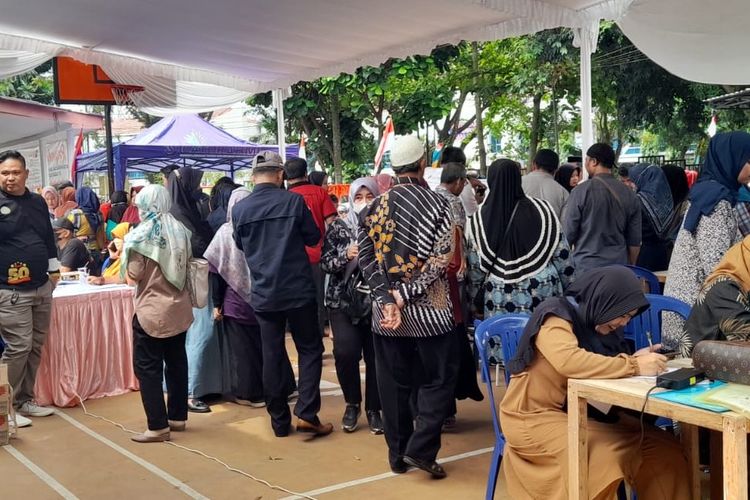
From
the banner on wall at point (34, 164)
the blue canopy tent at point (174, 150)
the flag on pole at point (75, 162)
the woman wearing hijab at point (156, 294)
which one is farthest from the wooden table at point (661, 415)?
the banner on wall at point (34, 164)

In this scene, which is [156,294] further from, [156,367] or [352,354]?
[352,354]

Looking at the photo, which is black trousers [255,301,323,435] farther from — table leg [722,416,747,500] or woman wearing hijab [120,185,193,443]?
table leg [722,416,747,500]

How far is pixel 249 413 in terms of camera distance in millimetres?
5309

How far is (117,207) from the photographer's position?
855 cm

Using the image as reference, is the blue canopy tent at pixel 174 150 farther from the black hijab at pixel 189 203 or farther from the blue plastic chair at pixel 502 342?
the blue plastic chair at pixel 502 342

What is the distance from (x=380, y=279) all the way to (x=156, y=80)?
514 cm

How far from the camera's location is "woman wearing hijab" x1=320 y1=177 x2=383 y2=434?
4.51m

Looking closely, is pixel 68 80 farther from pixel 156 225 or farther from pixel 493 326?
pixel 493 326

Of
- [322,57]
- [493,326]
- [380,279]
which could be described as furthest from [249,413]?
[322,57]

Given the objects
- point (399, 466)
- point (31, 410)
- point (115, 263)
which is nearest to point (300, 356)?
point (399, 466)

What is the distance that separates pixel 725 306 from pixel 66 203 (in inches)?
279

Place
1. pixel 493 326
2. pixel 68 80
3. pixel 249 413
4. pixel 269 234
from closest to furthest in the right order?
pixel 493 326
pixel 269 234
pixel 249 413
pixel 68 80

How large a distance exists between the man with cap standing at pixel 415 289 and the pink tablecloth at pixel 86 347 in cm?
259

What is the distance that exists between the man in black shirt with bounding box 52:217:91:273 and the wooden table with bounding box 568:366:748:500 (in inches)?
199
